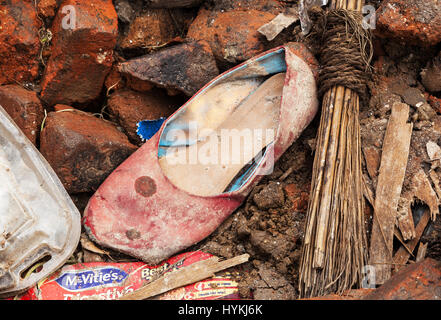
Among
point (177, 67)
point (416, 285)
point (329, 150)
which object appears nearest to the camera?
point (416, 285)

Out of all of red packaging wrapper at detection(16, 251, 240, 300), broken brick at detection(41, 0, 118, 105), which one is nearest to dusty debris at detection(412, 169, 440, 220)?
red packaging wrapper at detection(16, 251, 240, 300)

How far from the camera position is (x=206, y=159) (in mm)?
2453

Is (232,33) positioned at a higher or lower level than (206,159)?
higher

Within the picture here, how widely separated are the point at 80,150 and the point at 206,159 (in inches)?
22.4

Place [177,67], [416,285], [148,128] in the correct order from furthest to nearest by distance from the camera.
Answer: [148,128]
[177,67]
[416,285]

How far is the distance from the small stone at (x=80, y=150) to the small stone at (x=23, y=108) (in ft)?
0.21

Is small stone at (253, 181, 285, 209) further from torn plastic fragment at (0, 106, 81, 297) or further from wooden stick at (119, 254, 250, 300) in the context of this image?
torn plastic fragment at (0, 106, 81, 297)

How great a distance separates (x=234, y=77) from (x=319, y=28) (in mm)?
443

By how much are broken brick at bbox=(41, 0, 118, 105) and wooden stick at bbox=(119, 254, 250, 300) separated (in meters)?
0.97

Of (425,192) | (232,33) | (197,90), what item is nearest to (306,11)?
(232,33)

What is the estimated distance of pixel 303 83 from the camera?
2.28 metres

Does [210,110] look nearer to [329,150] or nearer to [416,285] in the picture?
[329,150]

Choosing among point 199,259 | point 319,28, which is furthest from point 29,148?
point 319,28

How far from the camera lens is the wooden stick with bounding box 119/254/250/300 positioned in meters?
2.07
